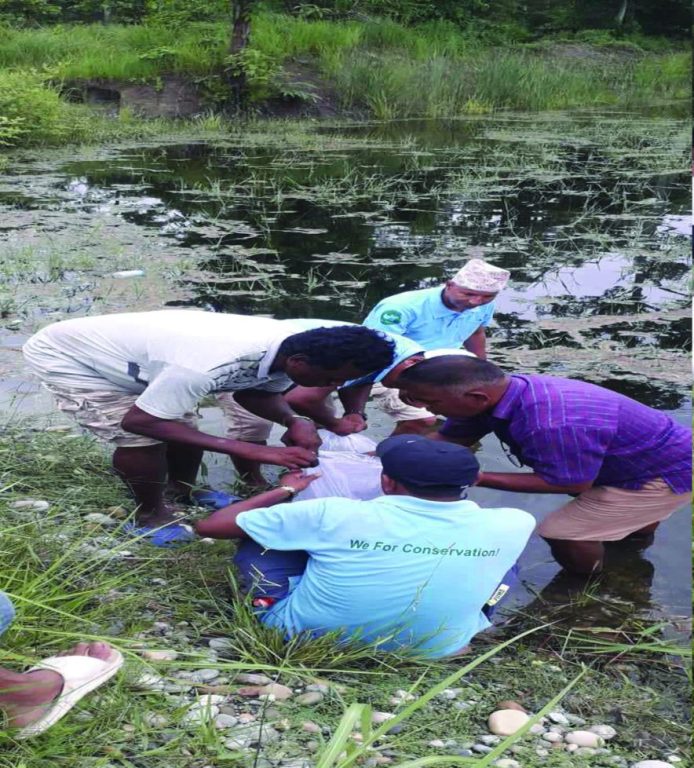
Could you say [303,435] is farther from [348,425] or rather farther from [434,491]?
[434,491]

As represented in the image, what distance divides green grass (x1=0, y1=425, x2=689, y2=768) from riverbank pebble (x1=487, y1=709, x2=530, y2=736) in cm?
5

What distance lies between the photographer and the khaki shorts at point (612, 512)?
3.51 meters

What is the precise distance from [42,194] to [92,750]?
9.64m

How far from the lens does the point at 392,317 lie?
4695 millimetres

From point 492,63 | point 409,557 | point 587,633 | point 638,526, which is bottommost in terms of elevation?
point 587,633

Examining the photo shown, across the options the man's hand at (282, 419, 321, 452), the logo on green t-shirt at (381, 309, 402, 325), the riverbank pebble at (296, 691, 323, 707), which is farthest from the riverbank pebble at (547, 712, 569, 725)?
the logo on green t-shirt at (381, 309, 402, 325)

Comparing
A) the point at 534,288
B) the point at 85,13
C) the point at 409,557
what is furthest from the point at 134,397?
the point at 85,13

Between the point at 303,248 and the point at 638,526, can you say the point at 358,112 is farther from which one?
the point at 638,526

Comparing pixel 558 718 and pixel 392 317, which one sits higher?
pixel 392 317

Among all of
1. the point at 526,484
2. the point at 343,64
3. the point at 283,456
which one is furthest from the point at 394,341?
the point at 343,64

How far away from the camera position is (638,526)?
3.64m

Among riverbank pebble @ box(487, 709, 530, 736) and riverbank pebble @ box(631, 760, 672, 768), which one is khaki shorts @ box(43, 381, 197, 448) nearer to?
riverbank pebble @ box(487, 709, 530, 736)

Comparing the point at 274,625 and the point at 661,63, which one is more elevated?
the point at 661,63

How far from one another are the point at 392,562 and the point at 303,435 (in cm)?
104
